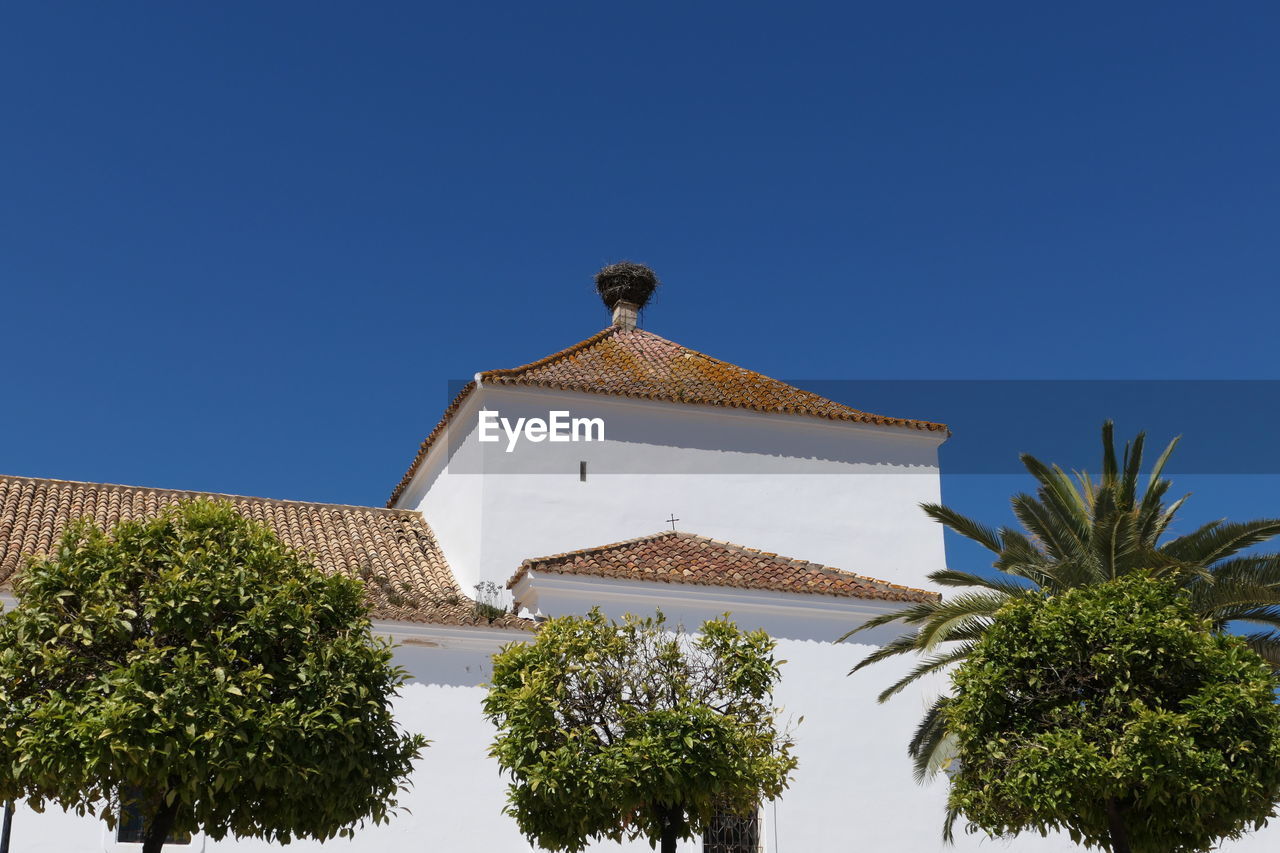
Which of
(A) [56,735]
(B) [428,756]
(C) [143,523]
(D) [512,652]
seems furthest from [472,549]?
(A) [56,735]

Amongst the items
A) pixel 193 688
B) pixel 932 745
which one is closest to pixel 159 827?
pixel 193 688

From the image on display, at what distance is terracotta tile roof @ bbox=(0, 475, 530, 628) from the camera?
1549cm

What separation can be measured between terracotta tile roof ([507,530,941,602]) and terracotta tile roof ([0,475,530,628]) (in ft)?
3.60

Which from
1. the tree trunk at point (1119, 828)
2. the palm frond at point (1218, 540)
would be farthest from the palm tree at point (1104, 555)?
the tree trunk at point (1119, 828)

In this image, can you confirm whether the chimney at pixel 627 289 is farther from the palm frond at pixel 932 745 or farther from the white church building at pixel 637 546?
the palm frond at pixel 932 745

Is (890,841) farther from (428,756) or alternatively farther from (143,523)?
(143,523)

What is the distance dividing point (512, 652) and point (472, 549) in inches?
230

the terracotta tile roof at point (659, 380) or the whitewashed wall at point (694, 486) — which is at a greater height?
the terracotta tile roof at point (659, 380)

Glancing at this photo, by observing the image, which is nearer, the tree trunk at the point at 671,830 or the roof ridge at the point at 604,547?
the tree trunk at the point at 671,830

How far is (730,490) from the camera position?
60.7ft

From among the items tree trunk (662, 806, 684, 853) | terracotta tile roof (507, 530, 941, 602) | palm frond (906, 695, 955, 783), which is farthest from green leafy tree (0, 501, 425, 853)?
palm frond (906, 695, 955, 783)

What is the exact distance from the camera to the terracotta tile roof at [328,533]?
15.5m

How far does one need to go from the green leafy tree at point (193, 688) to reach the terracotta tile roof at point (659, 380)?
792 cm

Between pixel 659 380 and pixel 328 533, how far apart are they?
5.65 metres
